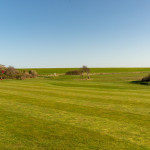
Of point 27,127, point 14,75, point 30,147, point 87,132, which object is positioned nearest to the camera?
point 30,147

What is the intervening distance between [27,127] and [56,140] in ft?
5.66

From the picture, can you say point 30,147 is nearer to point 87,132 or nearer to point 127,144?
point 87,132

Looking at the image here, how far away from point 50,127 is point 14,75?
46.6m

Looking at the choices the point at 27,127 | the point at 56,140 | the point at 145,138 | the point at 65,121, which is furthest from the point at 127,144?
the point at 27,127

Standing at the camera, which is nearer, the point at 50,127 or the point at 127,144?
the point at 127,144

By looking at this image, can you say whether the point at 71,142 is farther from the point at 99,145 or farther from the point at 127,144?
the point at 127,144

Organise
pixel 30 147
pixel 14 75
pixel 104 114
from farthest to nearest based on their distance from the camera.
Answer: pixel 14 75, pixel 104 114, pixel 30 147

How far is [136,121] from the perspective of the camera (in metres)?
7.22

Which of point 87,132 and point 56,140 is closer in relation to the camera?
point 56,140

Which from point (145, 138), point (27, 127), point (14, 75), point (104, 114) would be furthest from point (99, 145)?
point (14, 75)

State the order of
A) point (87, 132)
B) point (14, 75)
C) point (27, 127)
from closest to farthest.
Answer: point (87, 132), point (27, 127), point (14, 75)

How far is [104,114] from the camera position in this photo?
27.3ft

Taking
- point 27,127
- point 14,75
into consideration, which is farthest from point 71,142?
point 14,75

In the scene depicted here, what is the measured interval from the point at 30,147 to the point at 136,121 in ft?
15.8
